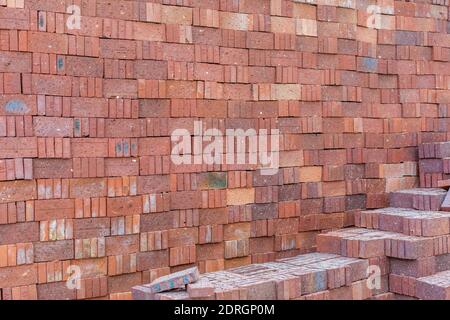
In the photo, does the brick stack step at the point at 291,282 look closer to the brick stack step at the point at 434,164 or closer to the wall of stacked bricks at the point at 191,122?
the wall of stacked bricks at the point at 191,122

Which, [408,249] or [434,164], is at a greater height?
[434,164]

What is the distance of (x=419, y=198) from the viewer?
5.67m

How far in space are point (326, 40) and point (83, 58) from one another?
8.22ft

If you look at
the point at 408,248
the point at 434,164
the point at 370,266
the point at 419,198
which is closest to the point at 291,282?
the point at 370,266

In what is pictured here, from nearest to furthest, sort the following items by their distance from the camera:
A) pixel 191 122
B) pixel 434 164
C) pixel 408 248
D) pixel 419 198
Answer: pixel 408 248 → pixel 191 122 → pixel 419 198 → pixel 434 164

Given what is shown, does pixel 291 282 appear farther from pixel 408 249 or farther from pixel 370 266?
pixel 408 249

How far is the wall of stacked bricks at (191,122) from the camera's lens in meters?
4.39

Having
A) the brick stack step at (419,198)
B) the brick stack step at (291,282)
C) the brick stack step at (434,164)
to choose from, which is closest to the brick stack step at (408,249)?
the brick stack step at (291,282)

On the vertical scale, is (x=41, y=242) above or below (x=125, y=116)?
below

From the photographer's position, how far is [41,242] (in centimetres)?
441

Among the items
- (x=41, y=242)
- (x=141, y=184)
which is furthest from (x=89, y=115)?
(x=41, y=242)

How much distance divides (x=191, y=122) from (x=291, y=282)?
1665 mm

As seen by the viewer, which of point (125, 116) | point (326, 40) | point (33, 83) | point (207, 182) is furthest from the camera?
point (326, 40)
